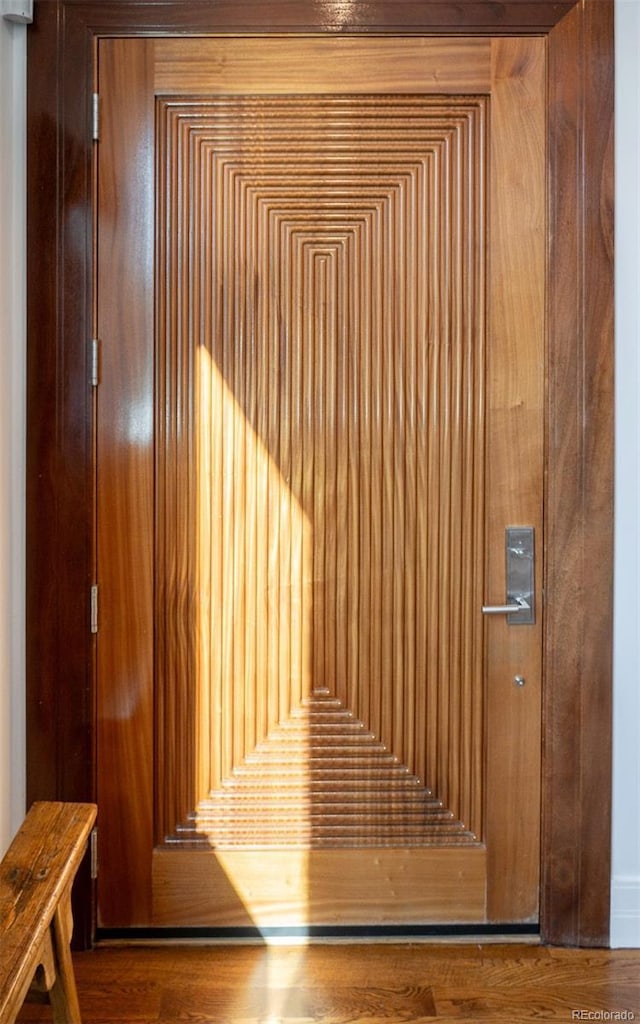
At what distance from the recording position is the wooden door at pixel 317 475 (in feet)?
7.09

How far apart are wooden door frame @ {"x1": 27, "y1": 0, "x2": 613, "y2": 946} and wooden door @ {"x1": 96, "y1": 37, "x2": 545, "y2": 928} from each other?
5 cm

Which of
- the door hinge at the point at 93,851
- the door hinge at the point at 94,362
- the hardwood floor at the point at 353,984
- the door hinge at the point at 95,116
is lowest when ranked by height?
the hardwood floor at the point at 353,984

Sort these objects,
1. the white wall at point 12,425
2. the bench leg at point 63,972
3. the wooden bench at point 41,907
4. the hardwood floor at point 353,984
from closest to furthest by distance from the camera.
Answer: the wooden bench at point 41,907 → the bench leg at point 63,972 → the hardwood floor at point 353,984 → the white wall at point 12,425

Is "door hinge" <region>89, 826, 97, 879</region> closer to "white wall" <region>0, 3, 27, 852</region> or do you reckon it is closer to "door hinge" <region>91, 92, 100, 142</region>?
"white wall" <region>0, 3, 27, 852</region>

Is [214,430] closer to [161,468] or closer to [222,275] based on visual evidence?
[161,468]

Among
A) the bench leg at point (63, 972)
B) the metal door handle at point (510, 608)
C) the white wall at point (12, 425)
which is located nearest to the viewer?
the bench leg at point (63, 972)

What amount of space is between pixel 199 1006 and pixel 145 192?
5.76 ft

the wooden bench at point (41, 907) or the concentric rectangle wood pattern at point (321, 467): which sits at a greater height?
the concentric rectangle wood pattern at point (321, 467)

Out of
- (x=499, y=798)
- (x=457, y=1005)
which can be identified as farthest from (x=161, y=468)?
(x=457, y=1005)

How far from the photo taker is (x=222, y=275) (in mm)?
2182

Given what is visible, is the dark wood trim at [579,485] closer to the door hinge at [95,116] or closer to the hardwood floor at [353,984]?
the hardwood floor at [353,984]

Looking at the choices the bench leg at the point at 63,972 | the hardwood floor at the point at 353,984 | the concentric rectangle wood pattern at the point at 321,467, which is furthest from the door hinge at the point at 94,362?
the hardwood floor at the point at 353,984

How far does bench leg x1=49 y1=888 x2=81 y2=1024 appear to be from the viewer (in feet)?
4.91

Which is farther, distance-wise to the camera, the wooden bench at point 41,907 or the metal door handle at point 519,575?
the metal door handle at point 519,575
